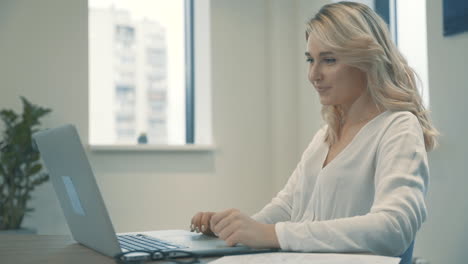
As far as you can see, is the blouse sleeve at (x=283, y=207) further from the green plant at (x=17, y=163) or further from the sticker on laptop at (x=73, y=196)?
the green plant at (x=17, y=163)

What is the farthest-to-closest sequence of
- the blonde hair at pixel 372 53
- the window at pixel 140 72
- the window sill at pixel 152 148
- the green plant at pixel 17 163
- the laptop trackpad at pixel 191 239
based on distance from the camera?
1. the window at pixel 140 72
2. the window sill at pixel 152 148
3. the green plant at pixel 17 163
4. the blonde hair at pixel 372 53
5. the laptop trackpad at pixel 191 239

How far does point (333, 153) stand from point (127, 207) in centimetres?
252

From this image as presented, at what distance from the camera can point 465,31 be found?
8.86 ft

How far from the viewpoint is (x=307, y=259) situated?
1.01 meters

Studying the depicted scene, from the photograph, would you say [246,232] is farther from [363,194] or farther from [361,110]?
[361,110]

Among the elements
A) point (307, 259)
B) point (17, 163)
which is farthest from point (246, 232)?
point (17, 163)

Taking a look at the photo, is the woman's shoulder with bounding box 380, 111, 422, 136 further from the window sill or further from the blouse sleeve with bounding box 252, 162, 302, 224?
the window sill

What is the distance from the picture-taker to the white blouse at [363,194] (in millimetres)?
1159

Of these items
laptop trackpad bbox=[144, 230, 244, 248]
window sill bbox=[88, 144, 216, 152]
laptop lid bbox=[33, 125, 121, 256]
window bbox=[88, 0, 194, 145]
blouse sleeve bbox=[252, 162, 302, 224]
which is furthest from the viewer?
window bbox=[88, 0, 194, 145]

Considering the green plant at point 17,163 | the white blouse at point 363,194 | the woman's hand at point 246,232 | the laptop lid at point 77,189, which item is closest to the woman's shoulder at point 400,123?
the white blouse at point 363,194

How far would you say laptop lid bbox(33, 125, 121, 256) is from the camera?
3.51ft

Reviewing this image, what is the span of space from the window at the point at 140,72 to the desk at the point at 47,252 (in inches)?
107

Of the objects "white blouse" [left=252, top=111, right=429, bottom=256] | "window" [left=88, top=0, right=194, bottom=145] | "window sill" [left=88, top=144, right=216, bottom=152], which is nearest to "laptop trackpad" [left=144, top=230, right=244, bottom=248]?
"white blouse" [left=252, top=111, right=429, bottom=256]

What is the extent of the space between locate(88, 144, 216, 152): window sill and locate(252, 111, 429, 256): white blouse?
2.31m
